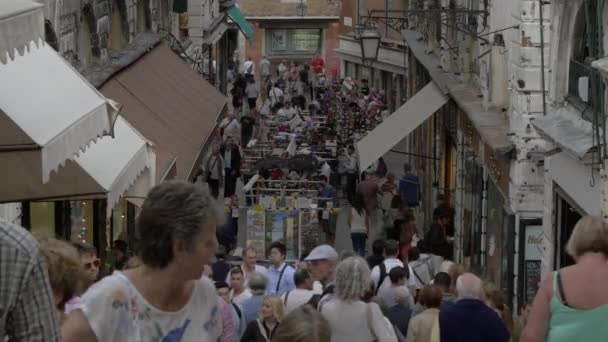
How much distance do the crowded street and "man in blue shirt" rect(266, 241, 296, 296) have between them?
0.07ft

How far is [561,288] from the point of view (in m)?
7.41

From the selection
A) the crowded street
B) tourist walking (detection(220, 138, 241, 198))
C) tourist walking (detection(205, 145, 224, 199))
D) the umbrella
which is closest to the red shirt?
the crowded street

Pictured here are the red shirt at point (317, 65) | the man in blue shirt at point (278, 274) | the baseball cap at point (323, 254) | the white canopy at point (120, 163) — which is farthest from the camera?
the red shirt at point (317, 65)

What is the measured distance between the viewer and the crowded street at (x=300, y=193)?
5.10 metres

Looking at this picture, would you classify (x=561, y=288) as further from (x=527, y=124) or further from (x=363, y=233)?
(x=363, y=233)

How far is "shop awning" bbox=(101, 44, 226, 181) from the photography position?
65.0 feet

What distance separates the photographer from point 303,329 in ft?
19.5

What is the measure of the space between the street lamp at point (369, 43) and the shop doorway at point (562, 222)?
1542 centimetres

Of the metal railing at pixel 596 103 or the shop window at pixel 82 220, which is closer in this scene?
the metal railing at pixel 596 103

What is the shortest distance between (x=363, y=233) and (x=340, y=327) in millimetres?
12703

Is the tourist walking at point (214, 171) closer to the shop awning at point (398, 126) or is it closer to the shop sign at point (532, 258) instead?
the shop awning at point (398, 126)

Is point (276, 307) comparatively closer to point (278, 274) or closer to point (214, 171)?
point (278, 274)

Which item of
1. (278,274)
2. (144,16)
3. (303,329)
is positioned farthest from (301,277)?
(144,16)

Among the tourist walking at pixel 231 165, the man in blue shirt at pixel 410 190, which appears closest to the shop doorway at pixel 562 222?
the man in blue shirt at pixel 410 190
